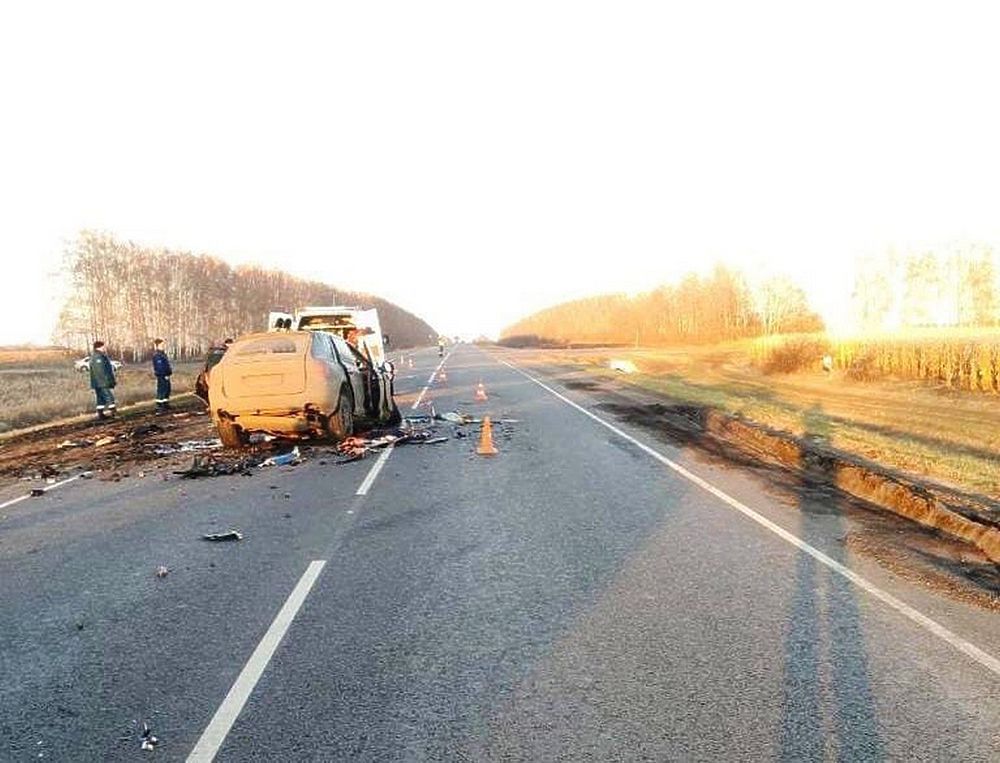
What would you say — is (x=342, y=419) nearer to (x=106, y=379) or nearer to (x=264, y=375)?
(x=264, y=375)

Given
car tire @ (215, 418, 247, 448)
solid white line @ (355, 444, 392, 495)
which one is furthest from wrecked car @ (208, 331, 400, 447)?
solid white line @ (355, 444, 392, 495)

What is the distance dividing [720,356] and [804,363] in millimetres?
14367

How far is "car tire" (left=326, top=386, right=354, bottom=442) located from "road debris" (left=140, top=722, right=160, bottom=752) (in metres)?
9.74

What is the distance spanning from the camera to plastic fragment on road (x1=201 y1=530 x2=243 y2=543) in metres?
7.37

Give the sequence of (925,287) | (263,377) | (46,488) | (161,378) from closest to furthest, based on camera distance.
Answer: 1. (46,488)
2. (263,377)
3. (161,378)
4. (925,287)

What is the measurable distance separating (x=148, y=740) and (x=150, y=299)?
89.5m

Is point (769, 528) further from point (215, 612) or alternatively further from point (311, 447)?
point (311, 447)

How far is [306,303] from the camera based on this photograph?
12912 centimetres

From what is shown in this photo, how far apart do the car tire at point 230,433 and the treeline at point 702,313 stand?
6905 centimetres

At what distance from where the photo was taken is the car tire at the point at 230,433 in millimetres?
13359

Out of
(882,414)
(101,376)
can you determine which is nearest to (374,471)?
(101,376)

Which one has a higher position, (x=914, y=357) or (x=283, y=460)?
(x=914, y=357)

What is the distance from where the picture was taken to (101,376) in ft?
67.2

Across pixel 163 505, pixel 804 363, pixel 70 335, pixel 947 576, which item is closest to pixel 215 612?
pixel 163 505
